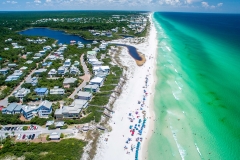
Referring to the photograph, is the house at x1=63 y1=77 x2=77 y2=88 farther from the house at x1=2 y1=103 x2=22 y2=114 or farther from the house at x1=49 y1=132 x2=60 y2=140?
the house at x1=49 y1=132 x2=60 y2=140

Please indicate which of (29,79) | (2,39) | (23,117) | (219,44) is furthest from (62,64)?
(219,44)

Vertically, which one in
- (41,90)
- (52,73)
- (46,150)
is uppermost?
(52,73)

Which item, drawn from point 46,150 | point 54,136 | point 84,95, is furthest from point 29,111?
point 84,95

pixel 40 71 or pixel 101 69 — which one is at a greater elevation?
pixel 101 69

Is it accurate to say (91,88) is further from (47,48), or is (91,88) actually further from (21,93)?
(47,48)

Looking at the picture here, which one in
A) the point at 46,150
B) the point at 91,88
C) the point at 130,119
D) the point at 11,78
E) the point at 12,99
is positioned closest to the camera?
the point at 46,150

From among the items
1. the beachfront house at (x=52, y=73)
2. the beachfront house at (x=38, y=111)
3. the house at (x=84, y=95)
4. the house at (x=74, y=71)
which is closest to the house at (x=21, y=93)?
the beachfront house at (x=38, y=111)

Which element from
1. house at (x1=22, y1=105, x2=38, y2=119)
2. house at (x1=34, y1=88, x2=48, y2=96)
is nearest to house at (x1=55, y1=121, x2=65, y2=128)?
house at (x1=22, y1=105, x2=38, y2=119)

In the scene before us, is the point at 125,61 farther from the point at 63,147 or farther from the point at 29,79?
the point at 63,147

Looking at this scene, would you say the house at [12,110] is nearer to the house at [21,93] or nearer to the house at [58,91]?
the house at [21,93]
